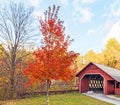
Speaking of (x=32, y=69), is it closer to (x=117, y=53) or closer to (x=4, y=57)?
(x=4, y=57)

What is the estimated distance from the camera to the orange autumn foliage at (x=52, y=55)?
18.0 m

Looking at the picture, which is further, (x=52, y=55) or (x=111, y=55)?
(x=111, y=55)

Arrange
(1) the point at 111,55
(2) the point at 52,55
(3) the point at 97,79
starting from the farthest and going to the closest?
(1) the point at 111,55 → (3) the point at 97,79 → (2) the point at 52,55

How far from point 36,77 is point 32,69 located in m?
0.65

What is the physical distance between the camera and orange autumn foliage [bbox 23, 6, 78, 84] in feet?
59.1

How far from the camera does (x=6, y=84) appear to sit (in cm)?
3041

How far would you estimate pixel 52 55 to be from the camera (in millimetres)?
18047

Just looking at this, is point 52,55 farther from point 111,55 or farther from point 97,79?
point 111,55

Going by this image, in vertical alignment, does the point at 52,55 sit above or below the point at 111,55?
below

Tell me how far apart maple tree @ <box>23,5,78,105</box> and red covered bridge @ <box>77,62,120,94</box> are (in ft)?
58.5

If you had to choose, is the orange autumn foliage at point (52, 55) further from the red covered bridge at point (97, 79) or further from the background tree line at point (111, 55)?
the background tree line at point (111, 55)

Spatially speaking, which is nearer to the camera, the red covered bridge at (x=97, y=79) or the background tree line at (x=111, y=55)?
the red covered bridge at (x=97, y=79)

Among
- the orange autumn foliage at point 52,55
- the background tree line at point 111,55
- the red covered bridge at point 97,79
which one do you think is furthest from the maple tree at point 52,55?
the background tree line at point 111,55

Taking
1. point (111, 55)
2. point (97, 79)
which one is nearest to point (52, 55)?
point (97, 79)
